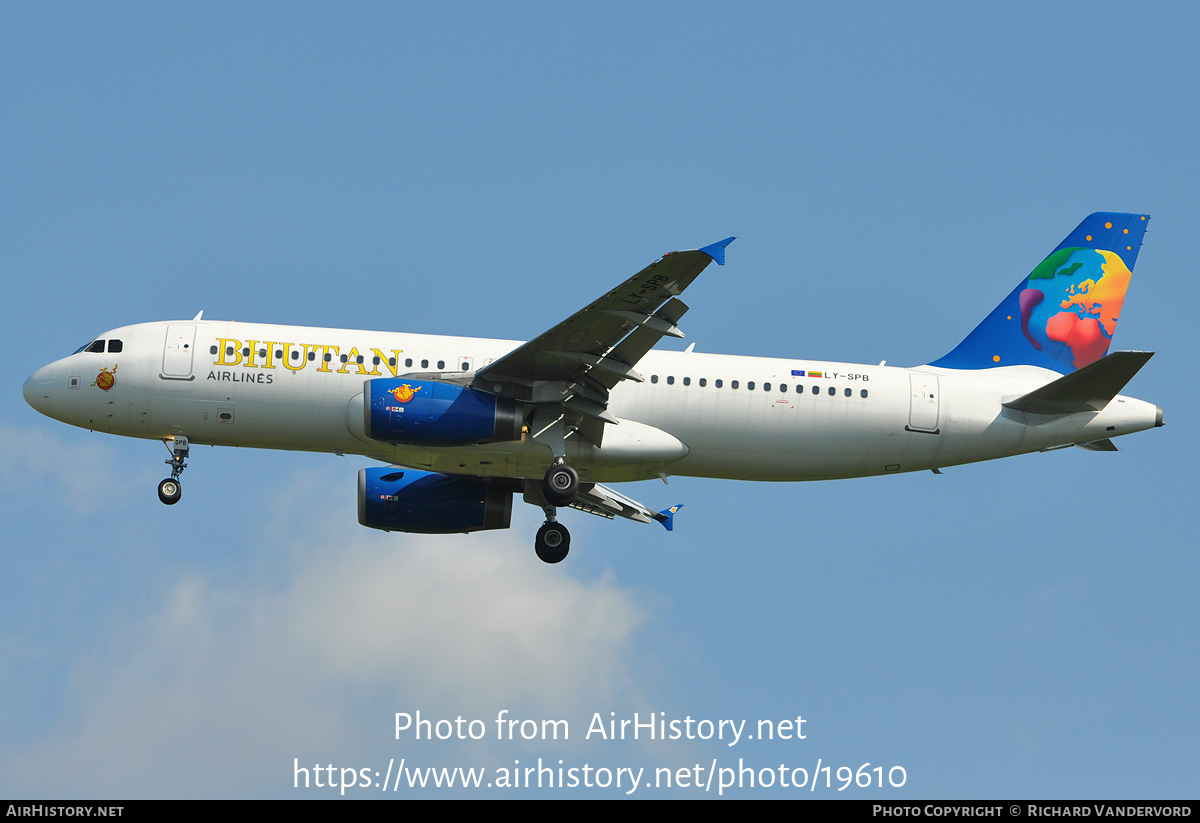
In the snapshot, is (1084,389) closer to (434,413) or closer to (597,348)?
(597,348)

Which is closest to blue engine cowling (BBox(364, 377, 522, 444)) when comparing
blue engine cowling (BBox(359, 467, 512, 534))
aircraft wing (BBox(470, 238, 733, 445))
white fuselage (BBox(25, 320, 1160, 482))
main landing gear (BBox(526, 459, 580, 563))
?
aircraft wing (BBox(470, 238, 733, 445))

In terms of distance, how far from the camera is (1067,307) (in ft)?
125

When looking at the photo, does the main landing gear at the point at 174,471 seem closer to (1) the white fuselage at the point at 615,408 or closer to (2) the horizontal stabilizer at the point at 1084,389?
(1) the white fuselage at the point at 615,408

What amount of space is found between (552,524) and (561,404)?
4.67 m

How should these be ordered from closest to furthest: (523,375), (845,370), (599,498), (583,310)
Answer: (583,310) → (523,375) → (845,370) → (599,498)

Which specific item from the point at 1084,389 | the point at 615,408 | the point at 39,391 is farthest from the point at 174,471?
the point at 1084,389

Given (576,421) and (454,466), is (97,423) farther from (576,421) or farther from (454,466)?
(576,421)

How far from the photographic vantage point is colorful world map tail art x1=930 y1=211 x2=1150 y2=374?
3712 cm

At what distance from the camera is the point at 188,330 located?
109 ft

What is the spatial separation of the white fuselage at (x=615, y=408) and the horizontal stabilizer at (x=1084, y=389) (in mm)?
249

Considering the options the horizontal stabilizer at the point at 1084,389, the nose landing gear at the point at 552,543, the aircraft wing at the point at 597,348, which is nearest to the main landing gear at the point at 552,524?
the nose landing gear at the point at 552,543

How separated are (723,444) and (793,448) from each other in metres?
1.78

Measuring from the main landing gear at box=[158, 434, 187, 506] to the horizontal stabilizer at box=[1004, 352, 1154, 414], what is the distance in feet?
67.7

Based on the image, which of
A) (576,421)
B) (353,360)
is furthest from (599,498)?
(353,360)
